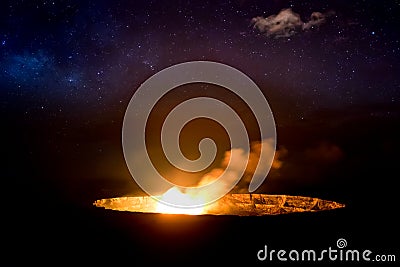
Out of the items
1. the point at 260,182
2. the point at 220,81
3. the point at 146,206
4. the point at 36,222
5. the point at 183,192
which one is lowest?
the point at 36,222

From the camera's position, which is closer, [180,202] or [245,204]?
[245,204]

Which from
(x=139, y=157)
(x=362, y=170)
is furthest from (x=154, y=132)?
(x=362, y=170)

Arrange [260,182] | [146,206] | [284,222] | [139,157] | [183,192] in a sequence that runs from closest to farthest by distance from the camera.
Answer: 1. [284,222]
2. [146,206]
3. [183,192]
4. [260,182]
5. [139,157]

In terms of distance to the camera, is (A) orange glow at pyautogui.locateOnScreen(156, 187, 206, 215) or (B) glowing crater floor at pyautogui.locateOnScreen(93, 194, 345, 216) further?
(A) orange glow at pyautogui.locateOnScreen(156, 187, 206, 215)

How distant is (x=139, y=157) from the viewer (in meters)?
12.5

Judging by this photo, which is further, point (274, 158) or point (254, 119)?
point (254, 119)

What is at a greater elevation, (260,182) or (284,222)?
(260,182)

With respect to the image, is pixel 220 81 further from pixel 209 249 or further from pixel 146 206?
pixel 209 249

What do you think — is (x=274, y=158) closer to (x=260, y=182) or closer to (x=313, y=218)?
(x=260, y=182)

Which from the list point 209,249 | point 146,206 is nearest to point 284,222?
point 209,249

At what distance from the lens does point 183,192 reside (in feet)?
30.7

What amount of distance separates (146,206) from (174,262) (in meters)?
3.11

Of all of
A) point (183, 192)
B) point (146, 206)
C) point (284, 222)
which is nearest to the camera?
point (284, 222)

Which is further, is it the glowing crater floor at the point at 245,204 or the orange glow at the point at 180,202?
the orange glow at the point at 180,202
